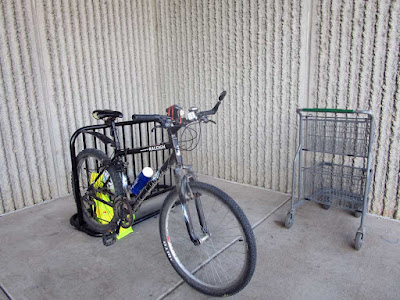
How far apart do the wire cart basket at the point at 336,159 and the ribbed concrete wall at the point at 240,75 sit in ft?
1.21

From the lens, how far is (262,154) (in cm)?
339

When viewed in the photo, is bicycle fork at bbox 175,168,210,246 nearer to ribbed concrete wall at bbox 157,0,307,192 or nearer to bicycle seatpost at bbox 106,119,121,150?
bicycle seatpost at bbox 106,119,121,150

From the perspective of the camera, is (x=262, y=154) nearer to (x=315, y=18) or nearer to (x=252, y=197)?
(x=252, y=197)

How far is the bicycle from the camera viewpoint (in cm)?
173

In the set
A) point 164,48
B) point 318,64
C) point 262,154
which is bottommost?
point 262,154

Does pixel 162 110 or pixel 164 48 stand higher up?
pixel 164 48

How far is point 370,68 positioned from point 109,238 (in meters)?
2.58

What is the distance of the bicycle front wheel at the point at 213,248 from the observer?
1660 millimetres

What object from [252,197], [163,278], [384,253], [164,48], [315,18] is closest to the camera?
[163,278]

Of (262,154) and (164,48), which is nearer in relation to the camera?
(262,154)

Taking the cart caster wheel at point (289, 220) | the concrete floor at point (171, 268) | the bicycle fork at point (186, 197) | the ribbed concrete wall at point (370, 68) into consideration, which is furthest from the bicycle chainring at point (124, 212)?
the ribbed concrete wall at point (370, 68)

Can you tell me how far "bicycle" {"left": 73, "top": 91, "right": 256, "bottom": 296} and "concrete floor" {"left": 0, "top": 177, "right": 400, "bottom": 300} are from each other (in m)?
0.13

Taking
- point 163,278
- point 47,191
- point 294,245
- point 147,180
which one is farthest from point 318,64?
point 47,191

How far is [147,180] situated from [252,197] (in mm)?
1426
